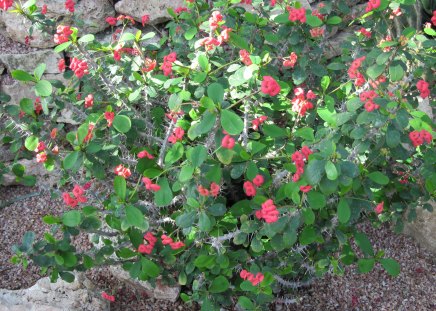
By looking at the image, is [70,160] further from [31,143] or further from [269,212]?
[269,212]

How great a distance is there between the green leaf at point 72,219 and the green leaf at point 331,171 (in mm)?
851

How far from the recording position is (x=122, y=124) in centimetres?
178

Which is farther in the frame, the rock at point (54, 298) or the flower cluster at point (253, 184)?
the rock at point (54, 298)

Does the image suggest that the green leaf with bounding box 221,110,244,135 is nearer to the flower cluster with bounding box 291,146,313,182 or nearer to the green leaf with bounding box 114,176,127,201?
the flower cluster with bounding box 291,146,313,182

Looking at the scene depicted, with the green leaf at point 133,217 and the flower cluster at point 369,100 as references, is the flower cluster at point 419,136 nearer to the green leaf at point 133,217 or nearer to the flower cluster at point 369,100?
the flower cluster at point 369,100

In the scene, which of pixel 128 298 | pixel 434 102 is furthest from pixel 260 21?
pixel 128 298

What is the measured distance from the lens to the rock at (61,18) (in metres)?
3.14

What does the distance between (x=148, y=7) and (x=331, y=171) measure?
6.72 feet

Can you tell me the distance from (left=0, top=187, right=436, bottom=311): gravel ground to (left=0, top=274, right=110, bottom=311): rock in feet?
0.57

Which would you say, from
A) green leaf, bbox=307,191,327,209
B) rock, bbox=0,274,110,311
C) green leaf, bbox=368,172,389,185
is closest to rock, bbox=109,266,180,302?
rock, bbox=0,274,110,311

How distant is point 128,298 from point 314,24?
1.57 meters

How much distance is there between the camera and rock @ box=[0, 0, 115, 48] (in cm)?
314

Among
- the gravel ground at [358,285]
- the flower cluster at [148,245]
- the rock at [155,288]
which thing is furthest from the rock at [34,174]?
the flower cluster at [148,245]

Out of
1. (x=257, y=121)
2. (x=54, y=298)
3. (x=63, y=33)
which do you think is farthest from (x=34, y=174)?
(x=257, y=121)
